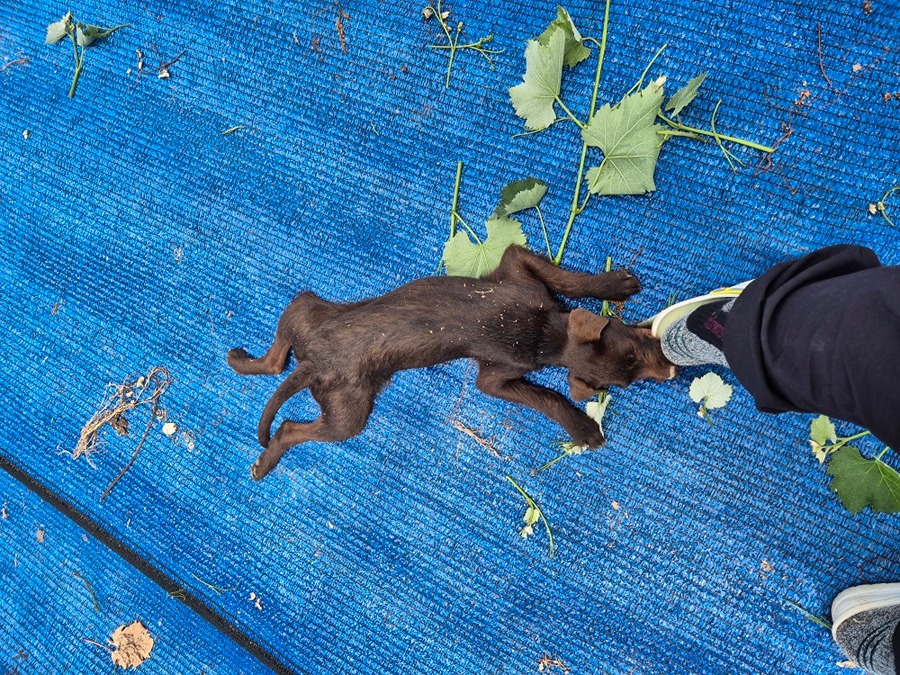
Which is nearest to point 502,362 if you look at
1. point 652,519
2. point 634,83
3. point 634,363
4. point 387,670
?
point 634,363

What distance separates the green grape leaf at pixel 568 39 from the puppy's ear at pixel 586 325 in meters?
1.03

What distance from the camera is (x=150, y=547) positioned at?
9.05ft

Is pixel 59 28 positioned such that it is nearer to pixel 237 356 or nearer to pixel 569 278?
pixel 237 356

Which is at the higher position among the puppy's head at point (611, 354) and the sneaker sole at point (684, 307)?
the sneaker sole at point (684, 307)

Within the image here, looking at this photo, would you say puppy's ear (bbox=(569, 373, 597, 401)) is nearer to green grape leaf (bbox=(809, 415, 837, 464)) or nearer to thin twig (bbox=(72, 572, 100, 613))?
green grape leaf (bbox=(809, 415, 837, 464))

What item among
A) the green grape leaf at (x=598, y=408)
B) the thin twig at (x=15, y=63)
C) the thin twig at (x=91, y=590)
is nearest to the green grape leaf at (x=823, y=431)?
the green grape leaf at (x=598, y=408)

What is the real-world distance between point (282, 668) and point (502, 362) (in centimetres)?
169

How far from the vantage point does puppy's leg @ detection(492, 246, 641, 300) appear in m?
2.33

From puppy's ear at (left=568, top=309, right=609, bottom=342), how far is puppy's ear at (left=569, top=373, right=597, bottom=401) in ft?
0.52

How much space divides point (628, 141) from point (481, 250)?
2.34ft

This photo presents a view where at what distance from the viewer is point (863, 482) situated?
214cm

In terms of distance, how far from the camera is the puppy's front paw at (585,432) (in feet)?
7.81

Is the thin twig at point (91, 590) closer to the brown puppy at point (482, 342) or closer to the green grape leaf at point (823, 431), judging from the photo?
the brown puppy at point (482, 342)

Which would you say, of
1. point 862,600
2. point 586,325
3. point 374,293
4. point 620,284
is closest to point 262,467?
point 374,293
